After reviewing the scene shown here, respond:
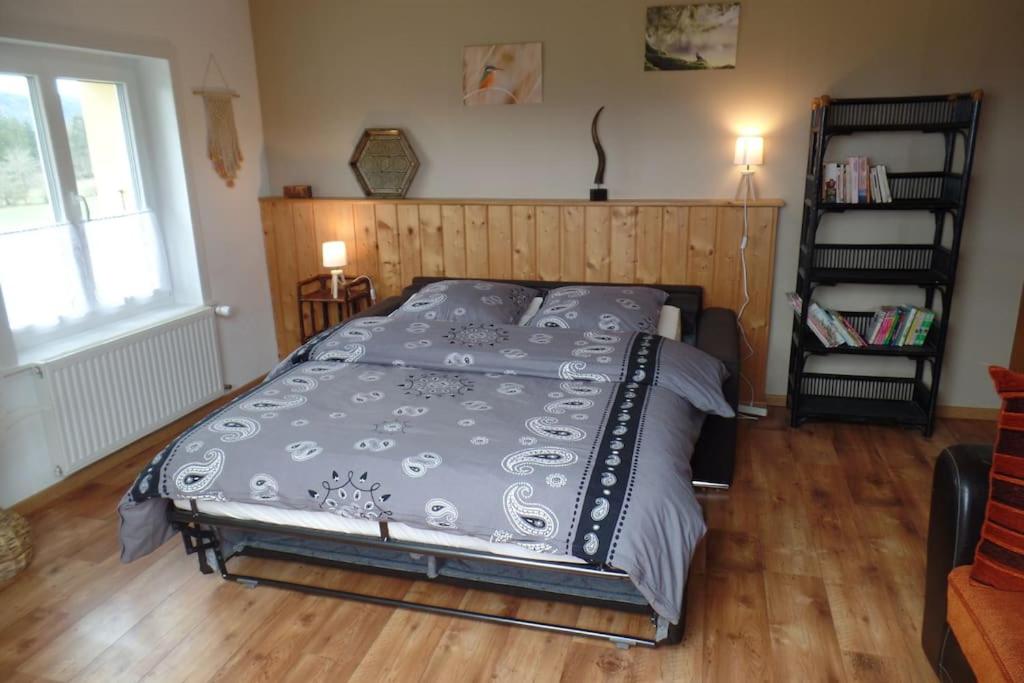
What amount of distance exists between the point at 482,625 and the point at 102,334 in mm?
2234

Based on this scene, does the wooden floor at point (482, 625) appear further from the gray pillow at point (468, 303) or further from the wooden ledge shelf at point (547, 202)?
the wooden ledge shelf at point (547, 202)

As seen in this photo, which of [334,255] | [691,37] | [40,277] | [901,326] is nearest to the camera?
[40,277]

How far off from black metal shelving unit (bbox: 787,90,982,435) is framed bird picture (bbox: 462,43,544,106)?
137cm

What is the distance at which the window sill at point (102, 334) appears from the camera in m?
2.93

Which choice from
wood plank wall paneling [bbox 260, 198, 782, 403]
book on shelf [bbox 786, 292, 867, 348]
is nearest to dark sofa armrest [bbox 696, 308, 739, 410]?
wood plank wall paneling [bbox 260, 198, 782, 403]

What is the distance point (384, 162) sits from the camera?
4039 millimetres

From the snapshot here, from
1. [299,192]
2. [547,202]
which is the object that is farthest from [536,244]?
[299,192]

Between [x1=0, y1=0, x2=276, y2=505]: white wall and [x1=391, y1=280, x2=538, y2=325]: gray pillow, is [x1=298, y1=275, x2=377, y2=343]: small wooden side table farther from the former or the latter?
[x1=391, y1=280, x2=538, y2=325]: gray pillow

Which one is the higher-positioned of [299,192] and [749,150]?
[749,150]

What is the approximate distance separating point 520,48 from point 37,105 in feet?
7.17

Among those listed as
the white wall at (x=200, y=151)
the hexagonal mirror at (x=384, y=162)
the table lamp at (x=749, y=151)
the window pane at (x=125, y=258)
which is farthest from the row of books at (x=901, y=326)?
the window pane at (x=125, y=258)

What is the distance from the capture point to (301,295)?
4039 mm

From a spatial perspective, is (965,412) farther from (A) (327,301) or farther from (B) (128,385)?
(B) (128,385)

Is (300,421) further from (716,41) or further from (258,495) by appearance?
(716,41)
